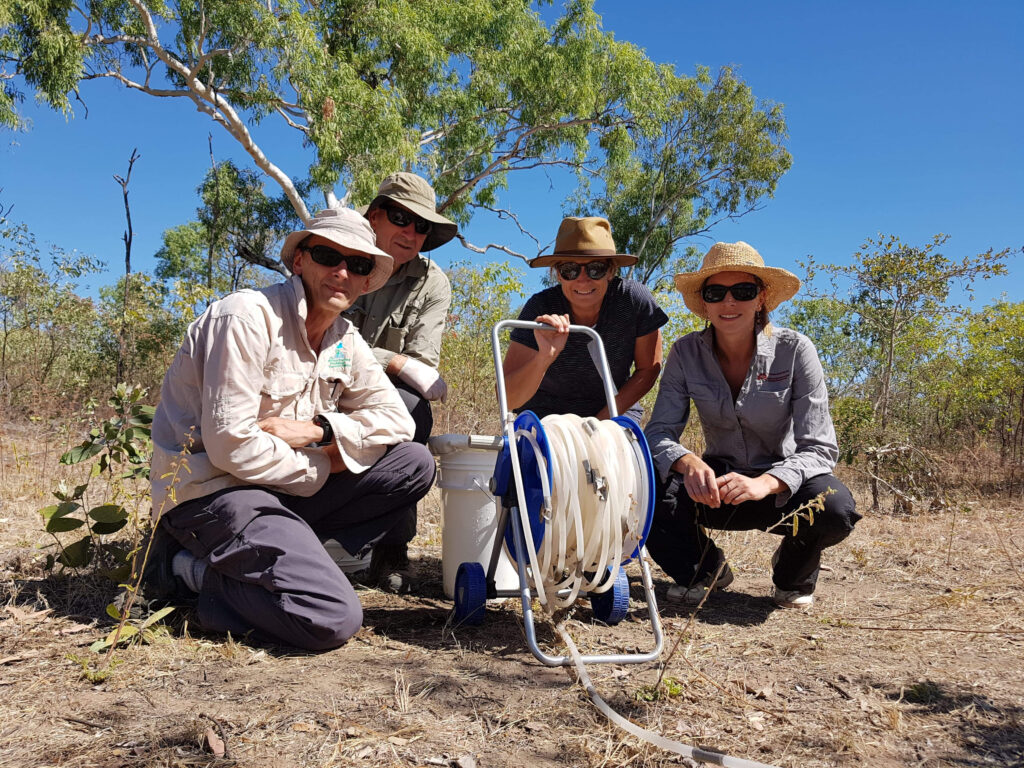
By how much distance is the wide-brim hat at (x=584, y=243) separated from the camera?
157 inches

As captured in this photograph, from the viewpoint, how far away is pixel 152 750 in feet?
6.69

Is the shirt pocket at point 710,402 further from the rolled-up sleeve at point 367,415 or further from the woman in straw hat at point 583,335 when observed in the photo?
the rolled-up sleeve at point 367,415

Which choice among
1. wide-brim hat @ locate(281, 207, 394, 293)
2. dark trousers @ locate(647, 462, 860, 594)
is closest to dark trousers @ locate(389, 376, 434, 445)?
wide-brim hat @ locate(281, 207, 394, 293)

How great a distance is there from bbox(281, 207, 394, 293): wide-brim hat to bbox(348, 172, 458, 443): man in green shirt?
79cm

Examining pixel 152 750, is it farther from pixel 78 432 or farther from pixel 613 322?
pixel 78 432

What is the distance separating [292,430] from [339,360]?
1.30 ft

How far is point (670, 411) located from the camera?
3867mm

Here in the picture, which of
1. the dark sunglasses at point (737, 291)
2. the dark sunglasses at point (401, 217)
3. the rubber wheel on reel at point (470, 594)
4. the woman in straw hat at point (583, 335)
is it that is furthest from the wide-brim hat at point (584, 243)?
the rubber wheel on reel at point (470, 594)

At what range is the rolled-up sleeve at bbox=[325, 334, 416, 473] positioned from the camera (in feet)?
10.7

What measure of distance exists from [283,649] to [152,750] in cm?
89

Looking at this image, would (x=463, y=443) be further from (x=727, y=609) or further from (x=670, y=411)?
(x=727, y=609)

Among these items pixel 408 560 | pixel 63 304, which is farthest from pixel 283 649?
pixel 63 304

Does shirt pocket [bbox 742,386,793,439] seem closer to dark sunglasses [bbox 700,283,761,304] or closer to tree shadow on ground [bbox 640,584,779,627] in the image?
dark sunglasses [bbox 700,283,761,304]

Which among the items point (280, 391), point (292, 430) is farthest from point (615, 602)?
point (280, 391)
